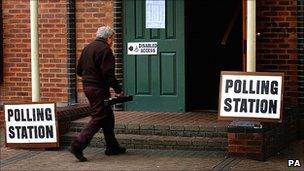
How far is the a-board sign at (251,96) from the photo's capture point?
28.0 feet

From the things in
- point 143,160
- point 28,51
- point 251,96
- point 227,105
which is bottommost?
point 143,160

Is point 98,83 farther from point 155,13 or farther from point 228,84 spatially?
point 155,13

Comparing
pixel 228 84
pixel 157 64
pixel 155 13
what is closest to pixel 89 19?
pixel 155 13

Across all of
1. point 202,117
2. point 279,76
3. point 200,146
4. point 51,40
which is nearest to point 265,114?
point 279,76

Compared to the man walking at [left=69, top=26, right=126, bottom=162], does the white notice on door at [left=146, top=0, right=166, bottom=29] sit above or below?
above

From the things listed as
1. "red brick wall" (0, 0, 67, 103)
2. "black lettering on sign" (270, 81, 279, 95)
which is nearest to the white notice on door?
"red brick wall" (0, 0, 67, 103)

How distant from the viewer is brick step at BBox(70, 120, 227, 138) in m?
9.32

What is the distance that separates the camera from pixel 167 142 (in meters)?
9.37

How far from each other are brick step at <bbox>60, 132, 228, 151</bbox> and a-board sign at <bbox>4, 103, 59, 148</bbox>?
0.72 metres

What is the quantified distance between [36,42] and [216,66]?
165 inches

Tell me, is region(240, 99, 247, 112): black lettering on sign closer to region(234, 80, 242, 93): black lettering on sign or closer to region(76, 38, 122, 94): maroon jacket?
region(234, 80, 242, 93): black lettering on sign

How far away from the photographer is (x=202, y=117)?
10398 mm

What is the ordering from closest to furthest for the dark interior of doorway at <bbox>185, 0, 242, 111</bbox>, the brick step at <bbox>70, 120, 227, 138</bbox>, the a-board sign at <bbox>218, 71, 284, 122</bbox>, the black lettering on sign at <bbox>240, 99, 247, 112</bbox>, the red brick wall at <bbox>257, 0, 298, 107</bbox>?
the a-board sign at <bbox>218, 71, 284, 122</bbox>, the black lettering on sign at <bbox>240, 99, 247, 112</bbox>, the brick step at <bbox>70, 120, 227, 138</bbox>, the red brick wall at <bbox>257, 0, 298, 107</bbox>, the dark interior of doorway at <bbox>185, 0, 242, 111</bbox>

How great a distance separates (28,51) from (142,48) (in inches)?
82.9
